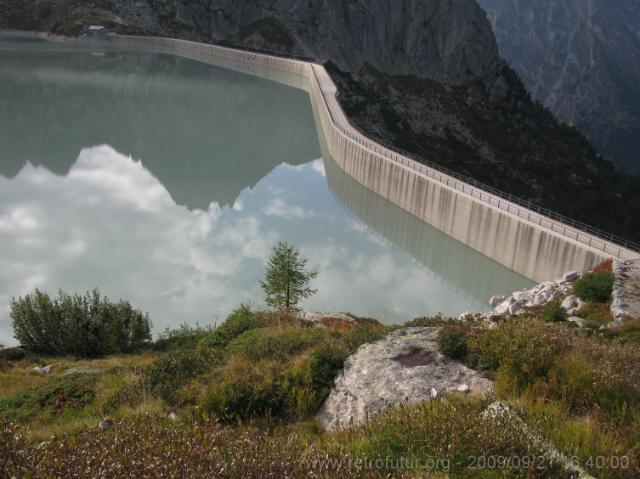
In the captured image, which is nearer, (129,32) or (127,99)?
(127,99)

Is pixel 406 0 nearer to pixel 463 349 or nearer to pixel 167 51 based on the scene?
pixel 167 51

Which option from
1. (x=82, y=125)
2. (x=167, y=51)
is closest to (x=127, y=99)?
(x=82, y=125)

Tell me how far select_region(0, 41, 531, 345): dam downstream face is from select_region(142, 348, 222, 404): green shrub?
39.2 feet

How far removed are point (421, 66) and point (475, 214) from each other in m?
136

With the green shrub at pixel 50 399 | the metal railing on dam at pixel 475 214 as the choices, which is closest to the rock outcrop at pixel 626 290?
the metal railing on dam at pixel 475 214

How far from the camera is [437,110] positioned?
13262cm

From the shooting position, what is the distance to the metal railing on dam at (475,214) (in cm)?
2753

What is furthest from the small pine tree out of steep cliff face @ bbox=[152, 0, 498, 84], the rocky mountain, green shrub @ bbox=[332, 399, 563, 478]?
steep cliff face @ bbox=[152, 0, 498, 84]

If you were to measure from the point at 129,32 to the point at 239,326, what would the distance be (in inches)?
5795

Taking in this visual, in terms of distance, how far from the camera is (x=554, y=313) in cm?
1836

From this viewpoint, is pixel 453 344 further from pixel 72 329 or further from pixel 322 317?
pixel 72 329

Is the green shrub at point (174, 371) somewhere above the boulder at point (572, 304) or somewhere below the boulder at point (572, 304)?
above

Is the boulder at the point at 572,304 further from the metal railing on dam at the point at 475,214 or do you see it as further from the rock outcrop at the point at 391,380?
the rock outcrop at the point at 391,380

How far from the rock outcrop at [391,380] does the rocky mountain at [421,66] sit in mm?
98073
